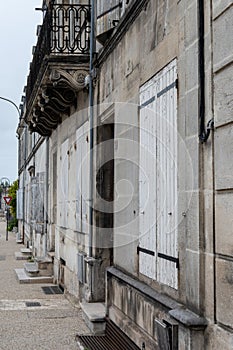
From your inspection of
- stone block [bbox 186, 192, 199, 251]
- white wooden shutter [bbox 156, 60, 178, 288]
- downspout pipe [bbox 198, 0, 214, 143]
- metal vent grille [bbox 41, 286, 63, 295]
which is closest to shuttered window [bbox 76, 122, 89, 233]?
metal vent grille [bbox 41, 286, 63, 295]

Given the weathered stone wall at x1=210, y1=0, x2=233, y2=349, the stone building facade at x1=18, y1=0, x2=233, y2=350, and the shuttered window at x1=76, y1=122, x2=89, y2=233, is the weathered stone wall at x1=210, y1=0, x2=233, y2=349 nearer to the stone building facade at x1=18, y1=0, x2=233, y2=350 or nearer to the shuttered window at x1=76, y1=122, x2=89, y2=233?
the stone building facade at x1=18, y1=0, x2=233, y2=350

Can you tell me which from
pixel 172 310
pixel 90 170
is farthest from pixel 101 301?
pixel 172 310

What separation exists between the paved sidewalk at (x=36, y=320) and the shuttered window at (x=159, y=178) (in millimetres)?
2325

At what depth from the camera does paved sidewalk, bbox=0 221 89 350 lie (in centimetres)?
866

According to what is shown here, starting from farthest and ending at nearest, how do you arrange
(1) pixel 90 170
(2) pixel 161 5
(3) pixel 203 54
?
(1) pixel 90 170, (2) pixel 161 5, (3) pixel 203 54

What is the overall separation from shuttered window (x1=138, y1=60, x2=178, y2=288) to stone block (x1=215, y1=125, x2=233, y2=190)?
3.82ft

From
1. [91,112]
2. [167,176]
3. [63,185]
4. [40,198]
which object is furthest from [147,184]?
[40,198]

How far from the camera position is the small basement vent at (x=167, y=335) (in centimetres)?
524

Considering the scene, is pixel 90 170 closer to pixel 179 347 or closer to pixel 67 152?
pixel 67 152

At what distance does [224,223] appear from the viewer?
15.0ft

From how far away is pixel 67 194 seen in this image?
44.1ft

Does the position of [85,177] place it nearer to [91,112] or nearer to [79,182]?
[79,182]

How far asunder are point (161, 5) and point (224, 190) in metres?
2.57

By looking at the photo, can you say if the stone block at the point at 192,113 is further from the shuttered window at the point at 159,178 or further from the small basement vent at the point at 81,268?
the small basement vent at the point at 81,268
